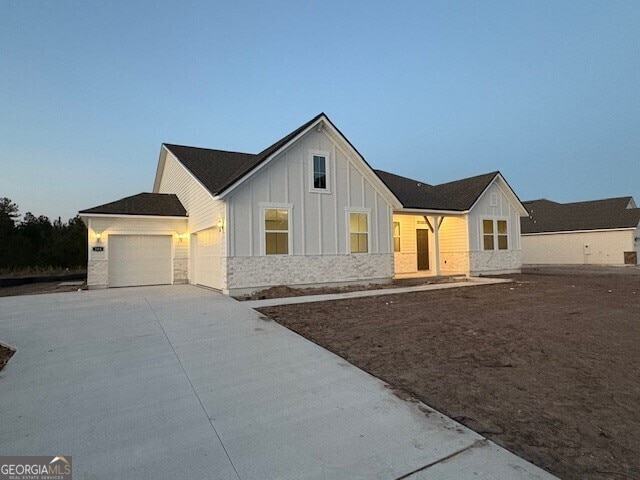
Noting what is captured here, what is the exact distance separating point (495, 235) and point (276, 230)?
1201 cm

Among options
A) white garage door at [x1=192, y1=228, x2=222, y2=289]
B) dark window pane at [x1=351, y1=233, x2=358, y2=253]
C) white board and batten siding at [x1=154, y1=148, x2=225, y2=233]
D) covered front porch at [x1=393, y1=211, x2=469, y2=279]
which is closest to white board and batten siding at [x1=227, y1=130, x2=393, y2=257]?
dark window pane at [x1=351, y1=233, x2=358, y2=253]

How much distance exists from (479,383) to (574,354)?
1.97 metres

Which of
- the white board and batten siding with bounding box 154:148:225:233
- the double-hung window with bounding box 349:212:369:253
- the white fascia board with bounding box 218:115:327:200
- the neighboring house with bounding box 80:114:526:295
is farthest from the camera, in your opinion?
the double-hung window with bounding box 349:212:369:253

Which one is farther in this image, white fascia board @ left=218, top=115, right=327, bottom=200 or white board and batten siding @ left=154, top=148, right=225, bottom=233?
white board and batten siding @ left=154, top=148, right=225, bottom=233

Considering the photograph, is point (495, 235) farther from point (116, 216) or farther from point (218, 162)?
point (116, 216)

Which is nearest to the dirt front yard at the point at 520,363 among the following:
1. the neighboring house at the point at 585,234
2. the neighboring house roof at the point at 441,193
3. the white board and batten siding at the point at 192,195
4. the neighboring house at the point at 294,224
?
the neighboring house at the point at 294,224

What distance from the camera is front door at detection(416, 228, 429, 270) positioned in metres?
18.1

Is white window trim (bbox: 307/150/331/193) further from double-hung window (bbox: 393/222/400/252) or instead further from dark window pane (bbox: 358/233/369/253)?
double-hung window (bbox: 393/222/400/252)

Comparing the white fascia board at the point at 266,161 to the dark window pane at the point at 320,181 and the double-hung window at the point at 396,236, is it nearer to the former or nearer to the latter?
Result: the dark window pane at the point at 320,181

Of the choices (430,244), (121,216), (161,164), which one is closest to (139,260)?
(121,216)

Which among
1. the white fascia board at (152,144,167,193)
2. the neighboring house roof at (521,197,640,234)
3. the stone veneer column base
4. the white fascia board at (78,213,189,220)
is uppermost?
the white fascia board at (152,144,167,193)

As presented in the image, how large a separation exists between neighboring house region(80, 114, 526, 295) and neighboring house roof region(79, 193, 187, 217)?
43 millimetres

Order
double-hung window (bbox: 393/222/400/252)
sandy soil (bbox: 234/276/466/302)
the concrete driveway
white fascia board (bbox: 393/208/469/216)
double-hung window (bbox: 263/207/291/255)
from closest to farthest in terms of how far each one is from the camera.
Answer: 1. the concrete driveway
2. sandy soil (bbox: 234/276/466/302)
3. double-hung window (bbox: 263/207/291/255)
4. white fascia board (bbox: 393/208/469/216)
5. double-hung window (bbox: 393/222/400/252)

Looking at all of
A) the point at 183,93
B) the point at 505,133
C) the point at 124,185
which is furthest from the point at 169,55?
the point at 505,133
